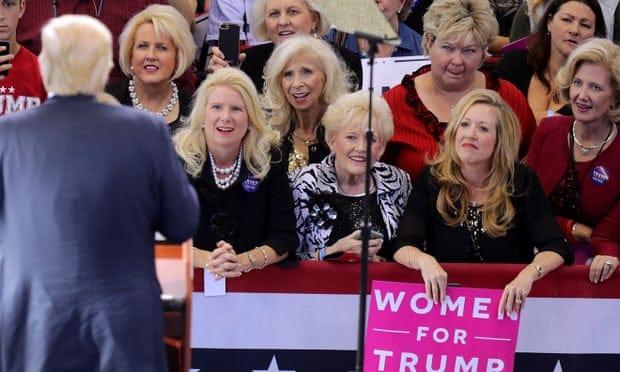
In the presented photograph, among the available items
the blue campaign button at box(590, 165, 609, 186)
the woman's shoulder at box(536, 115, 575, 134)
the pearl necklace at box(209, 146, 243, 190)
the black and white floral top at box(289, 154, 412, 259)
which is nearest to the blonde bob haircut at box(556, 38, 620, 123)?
the woman's shoulder at box(536, 115, 575, 134)

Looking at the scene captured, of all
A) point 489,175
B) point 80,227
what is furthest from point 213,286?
point 80,227

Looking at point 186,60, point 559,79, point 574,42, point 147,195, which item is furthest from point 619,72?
point 147,195

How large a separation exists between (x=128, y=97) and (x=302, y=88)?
0.91 meters

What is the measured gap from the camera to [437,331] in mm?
4906

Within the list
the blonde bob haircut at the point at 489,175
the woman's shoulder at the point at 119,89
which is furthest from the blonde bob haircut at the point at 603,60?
the woman's shoulder at the point at 119,89

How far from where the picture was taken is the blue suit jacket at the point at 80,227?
354 cm

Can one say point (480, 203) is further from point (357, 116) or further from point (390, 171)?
point (357, 116)

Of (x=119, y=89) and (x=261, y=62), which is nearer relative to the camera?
(x=119, y=89)

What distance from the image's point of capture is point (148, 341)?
3.67 metres

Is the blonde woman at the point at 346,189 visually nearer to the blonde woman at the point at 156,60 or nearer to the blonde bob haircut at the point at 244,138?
the blonde bob haircut at the point at 244,138

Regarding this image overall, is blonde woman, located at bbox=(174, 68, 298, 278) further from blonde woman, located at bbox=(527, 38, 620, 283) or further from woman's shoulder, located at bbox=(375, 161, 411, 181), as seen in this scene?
blonde woman, located at bbox=(527, 38, 620, 283)

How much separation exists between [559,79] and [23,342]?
10.4ft

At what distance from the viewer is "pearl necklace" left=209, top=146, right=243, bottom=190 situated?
5.07 meters

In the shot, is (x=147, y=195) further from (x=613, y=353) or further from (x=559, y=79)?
(x=559, y=79)
